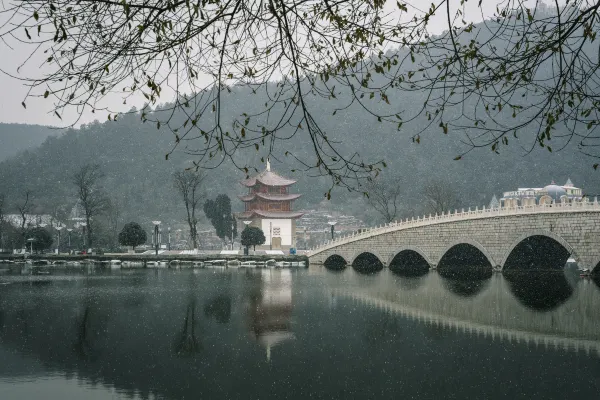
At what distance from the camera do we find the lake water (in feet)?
37.5

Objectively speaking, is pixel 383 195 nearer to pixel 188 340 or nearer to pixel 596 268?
pixel 596 268

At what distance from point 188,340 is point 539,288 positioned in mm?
15554

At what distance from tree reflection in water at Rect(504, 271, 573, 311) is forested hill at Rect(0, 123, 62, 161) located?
397 ft

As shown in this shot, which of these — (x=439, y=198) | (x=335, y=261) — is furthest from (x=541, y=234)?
(x=439, y=198)

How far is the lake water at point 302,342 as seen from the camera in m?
11.4

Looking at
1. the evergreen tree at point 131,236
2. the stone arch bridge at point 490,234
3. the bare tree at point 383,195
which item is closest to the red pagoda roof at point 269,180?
the bare tree at point 383,195

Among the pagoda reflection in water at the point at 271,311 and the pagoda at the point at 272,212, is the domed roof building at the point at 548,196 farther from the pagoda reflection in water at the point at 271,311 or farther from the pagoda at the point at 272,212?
the pagoda at the point at 272,212

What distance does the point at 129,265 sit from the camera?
42.5 meters

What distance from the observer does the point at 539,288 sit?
26016 millimetres

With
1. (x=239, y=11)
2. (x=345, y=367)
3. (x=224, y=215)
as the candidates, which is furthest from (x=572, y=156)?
(x=239, y=11)

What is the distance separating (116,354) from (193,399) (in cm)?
387

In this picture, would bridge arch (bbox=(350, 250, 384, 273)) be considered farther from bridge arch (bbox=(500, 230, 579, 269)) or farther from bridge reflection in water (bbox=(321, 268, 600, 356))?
bridge arch (bbox=(500, 230, 579, 269))

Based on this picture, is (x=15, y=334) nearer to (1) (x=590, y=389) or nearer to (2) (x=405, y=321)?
(2) (x=405, y=321)

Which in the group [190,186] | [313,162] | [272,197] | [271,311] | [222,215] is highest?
[313,162]
